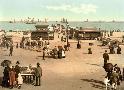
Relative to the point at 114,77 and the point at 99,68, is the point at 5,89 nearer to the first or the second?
the point at 114,77

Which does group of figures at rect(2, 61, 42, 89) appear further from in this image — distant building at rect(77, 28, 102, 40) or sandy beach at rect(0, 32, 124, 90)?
distant building at rect(77, 28, 102, 40)

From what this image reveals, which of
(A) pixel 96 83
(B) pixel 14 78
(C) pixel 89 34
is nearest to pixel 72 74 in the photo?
(A) pixel 96 83

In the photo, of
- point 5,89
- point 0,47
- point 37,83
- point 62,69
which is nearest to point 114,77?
point 37,83

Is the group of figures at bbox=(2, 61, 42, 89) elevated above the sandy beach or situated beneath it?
elevated above

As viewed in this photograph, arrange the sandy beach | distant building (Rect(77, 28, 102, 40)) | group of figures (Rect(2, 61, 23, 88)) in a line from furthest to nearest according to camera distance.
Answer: distant building (Rect(77, 28, 102, 40)) < the sandy beach < group of figures (Rect(2, 61, 23, 88))

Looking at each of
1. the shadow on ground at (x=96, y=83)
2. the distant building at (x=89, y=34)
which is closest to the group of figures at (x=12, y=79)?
the shadow on ground at (x=96, y=83)

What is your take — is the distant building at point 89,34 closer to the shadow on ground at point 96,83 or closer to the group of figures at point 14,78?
the shadow on ground at point 96,83

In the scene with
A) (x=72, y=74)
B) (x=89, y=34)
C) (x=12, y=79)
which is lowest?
(x=72, y=74)

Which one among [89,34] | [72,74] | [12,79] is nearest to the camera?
[12,79]

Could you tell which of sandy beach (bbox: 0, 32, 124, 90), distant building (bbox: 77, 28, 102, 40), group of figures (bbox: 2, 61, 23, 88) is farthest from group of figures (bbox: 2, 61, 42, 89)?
distant building (bbox: 77, 28, 102, 40)

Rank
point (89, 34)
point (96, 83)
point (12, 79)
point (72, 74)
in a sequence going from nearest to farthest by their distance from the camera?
point (12, 79)
point (96, 83)
point (72, 74)
point (89, 34)

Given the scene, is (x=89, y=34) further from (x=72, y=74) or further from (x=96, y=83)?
(x=96, y=83)

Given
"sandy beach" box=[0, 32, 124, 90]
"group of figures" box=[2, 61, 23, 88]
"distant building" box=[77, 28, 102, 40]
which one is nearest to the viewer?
"group of figures" box=[2, 61, 23, 88]

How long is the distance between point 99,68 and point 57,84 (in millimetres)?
7760
